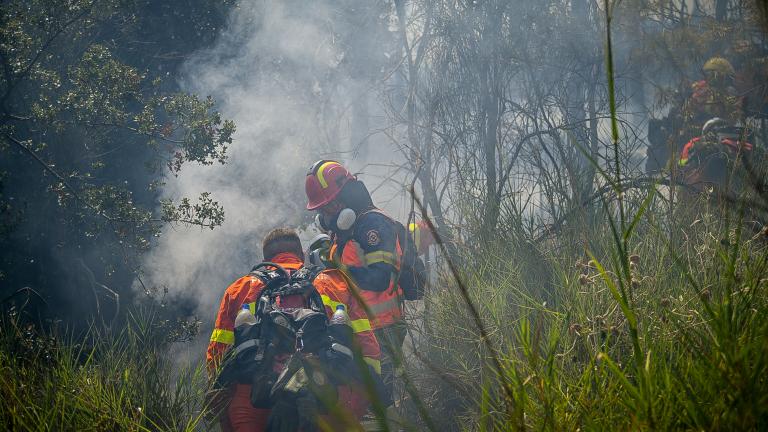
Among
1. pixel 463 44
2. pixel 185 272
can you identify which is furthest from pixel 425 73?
pixel 185 272

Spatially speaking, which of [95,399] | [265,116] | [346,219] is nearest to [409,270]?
[346,219]

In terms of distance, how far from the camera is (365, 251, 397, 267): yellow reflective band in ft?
15.5

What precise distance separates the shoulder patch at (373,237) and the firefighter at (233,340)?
17.9 inches

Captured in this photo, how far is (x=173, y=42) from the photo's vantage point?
32.3 feet

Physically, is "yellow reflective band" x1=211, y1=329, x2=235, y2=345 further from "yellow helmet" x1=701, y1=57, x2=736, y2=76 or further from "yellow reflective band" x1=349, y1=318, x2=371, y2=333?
"yellow helmet" x1=701, y1=57, x2=736, y2=76

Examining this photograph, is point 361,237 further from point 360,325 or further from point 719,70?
point 719,70

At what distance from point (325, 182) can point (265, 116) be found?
27.8 ft

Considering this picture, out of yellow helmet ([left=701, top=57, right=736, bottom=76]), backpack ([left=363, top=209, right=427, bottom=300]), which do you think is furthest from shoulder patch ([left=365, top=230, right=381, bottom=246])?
yellow helmet ([left=701, top=57, right=736, bottom=76])

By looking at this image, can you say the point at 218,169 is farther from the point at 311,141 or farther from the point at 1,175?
the point at 1,175

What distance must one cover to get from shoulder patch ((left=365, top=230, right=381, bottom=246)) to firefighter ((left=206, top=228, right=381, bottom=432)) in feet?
1.49

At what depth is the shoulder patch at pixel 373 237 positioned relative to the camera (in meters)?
4.79

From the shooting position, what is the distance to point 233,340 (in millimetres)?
4078

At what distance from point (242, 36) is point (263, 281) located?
341 inches

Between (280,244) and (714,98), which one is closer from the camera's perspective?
(280,244)
